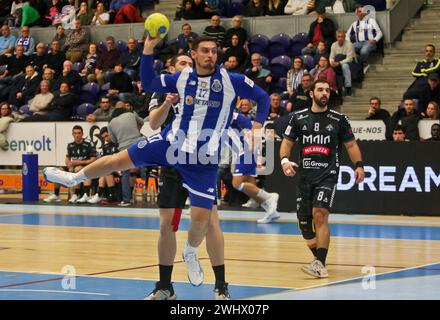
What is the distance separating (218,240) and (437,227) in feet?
27.5

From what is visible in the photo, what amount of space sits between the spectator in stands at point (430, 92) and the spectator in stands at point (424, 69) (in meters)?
0.20

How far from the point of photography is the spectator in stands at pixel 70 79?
26.8m

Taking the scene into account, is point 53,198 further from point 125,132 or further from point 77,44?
point 77,44

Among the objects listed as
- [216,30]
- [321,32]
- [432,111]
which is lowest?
[432,111]

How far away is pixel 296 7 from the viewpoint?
85.0 ft

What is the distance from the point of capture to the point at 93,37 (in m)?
29.2

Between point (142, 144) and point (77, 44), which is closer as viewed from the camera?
point (142, 144)

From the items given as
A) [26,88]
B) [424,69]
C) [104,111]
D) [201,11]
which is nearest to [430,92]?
[424,69]

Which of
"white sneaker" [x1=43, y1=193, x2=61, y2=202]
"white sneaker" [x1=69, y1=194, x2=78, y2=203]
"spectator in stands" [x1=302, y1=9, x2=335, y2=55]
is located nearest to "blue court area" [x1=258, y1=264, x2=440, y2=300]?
"white sneaker" [x1=69, y1=194, x2=78, y2=203]

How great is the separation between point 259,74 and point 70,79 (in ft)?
19.1

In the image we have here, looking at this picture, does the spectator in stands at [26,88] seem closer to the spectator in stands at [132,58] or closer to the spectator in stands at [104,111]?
the spectator in stands at [132,58]

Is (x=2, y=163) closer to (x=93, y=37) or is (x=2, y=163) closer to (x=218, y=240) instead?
(x=93, y=37)

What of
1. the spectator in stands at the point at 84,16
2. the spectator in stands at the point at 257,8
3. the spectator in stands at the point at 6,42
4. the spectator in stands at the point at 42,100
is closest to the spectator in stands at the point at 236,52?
the spectator in stands at the point at 257,8

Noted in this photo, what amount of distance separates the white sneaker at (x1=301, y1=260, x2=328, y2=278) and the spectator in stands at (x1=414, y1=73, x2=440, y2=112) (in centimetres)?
1017
